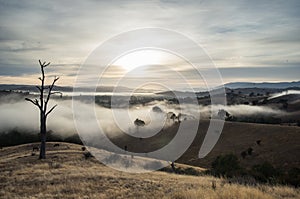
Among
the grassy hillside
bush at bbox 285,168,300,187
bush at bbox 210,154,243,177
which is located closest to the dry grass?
bush at bbox 285,168,300,187

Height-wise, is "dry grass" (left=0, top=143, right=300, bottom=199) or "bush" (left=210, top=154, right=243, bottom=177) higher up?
"dry grass" (left=0, top=143, right=300, bottom=199)

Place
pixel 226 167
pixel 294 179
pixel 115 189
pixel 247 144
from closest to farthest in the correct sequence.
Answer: pixel 115 189 < pixel 294 179 < pixel 226 167 < pixel 247 144

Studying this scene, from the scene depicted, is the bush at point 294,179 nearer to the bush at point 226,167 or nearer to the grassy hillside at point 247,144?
the bush at point 226,167

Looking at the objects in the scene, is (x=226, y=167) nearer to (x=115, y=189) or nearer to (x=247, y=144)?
(x=115, y=189)

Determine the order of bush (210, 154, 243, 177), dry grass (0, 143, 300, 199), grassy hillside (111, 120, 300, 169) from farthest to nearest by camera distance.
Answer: grassy hillside (111, 120, 300, 169) < bush (210, 154, 243, 177) < dry grass (0, 143, 300, 199)

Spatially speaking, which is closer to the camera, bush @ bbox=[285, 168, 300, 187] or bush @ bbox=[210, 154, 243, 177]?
bush @ bbox=[285, 168, 300, 187]

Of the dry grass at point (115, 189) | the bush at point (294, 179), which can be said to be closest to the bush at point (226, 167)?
the bush at point (294, 179)

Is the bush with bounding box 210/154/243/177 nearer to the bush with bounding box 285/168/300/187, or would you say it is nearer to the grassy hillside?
the bush with bounding box 285/168/300/187

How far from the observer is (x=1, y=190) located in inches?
604

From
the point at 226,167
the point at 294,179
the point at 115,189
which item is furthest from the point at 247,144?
the point at 115,189

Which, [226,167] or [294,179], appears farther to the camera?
[226,167]

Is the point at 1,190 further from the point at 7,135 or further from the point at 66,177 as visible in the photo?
the point at 7,135

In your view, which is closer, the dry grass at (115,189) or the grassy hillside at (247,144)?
the dry grass at (115,189)

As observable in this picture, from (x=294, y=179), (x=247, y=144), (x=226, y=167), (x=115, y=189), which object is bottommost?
(x=247, y=144)
